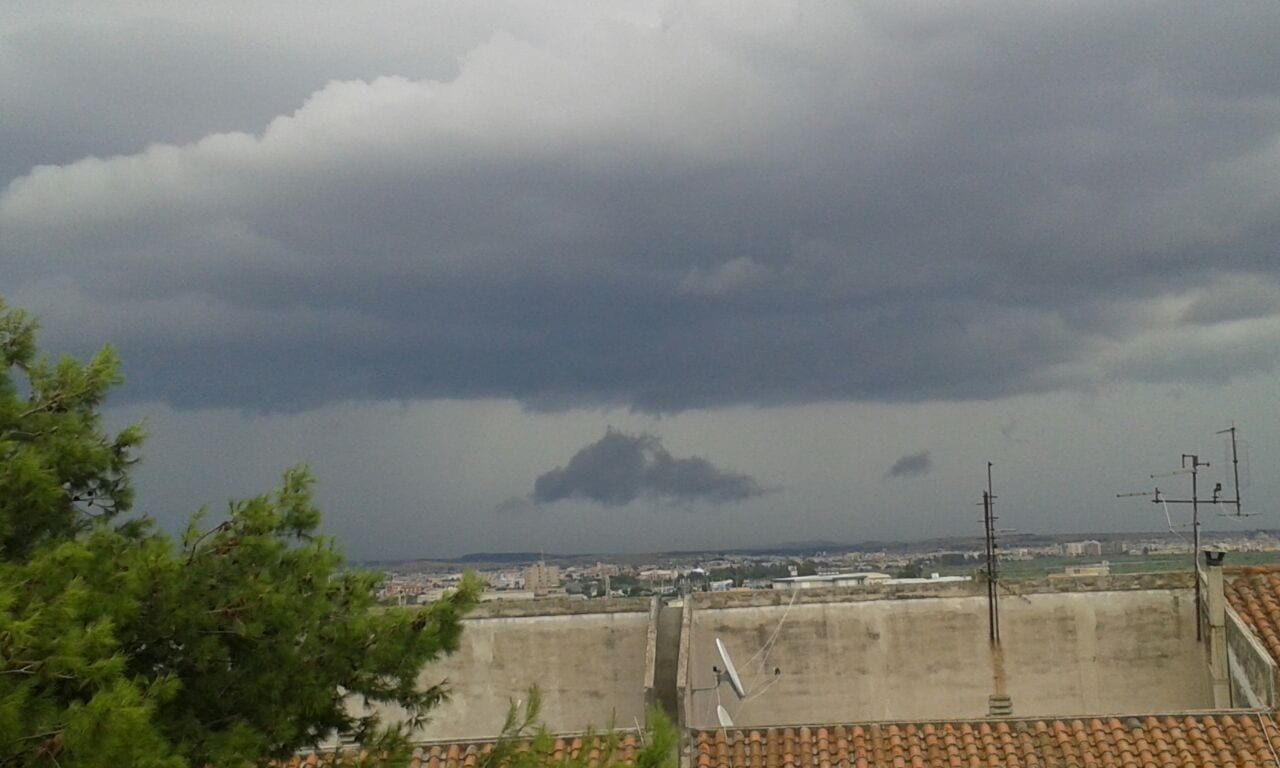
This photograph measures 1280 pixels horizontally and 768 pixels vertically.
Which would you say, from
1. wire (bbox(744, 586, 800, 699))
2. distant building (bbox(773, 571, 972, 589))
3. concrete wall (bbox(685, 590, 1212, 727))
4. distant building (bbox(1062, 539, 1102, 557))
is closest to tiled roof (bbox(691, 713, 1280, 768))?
concrete wall (bbox(685, 590, 1212, 727))

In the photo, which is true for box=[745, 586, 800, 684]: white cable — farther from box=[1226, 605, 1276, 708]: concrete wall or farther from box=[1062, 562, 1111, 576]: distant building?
box=[1226, 605, 1276, 708]: concrete wall

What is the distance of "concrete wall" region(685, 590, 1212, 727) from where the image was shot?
63.8 ft

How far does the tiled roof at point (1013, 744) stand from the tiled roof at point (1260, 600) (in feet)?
6.85

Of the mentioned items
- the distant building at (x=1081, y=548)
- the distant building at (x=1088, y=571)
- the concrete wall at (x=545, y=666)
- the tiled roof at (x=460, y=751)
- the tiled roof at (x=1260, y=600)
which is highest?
the distant building at (x=1081, y=548)

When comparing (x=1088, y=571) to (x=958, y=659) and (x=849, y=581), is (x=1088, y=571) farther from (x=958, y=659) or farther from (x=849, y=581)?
(x=849, y=581)

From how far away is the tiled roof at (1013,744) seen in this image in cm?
1566

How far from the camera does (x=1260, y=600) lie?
18.7 metres

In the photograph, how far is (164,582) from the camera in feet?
27.7

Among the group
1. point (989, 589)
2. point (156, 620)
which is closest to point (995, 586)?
point (989, 589)

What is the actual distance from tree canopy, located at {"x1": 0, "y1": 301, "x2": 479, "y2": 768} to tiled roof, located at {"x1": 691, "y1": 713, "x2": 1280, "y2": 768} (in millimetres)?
6919

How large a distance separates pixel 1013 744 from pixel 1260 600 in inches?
207

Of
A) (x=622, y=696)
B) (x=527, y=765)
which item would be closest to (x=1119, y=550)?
(x=622, y=696)

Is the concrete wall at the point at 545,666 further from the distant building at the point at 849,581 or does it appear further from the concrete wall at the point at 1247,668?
the concrete wall at the point at 1247,668

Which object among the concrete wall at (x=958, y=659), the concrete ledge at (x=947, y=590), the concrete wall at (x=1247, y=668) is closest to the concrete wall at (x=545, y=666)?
the concrete wall at (x=958, y=659)
